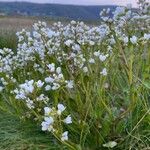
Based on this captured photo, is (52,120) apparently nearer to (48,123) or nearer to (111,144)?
(48,123)

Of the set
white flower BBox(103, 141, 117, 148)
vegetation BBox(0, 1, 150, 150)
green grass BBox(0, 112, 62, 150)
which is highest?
vegetation BBox(0, 1, 150, 150)

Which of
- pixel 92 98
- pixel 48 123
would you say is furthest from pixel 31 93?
pixel 92 98

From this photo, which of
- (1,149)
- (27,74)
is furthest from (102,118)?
(27,74)

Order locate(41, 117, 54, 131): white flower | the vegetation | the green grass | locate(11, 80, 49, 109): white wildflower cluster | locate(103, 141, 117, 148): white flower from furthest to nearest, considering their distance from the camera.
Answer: the green grass
locate(103, 141, 117, 148): white flower
the vegetation
locate(11, 80, 49, 109): white wildflower cluster
locate(41, 117, 54, 131): white flower

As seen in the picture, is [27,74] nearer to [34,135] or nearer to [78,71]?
[34,135]

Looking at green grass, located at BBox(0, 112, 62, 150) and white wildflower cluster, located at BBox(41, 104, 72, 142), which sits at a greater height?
white wildflower cluster, located at BBox(41, 104, 72, 142)

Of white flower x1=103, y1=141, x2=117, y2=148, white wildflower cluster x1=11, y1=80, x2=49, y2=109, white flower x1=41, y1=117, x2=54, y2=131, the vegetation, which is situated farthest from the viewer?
white flower x1=103, y1=141, x2=117, y2=148

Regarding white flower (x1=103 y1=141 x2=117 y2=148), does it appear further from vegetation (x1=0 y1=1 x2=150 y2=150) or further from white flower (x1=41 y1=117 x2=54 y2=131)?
white flower (x1=41 y1=117 x2=54 y2=131)

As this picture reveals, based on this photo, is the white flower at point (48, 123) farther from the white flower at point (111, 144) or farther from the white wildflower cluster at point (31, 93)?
the white flower at point (111, 144)

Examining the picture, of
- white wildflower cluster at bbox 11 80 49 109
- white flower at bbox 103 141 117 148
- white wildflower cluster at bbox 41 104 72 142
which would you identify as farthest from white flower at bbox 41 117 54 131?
white flower at bbox 103 141 117 148

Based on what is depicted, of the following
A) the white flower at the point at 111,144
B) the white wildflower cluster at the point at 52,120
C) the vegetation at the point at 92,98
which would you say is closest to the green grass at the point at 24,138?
the vegetation at the point at 92,98
